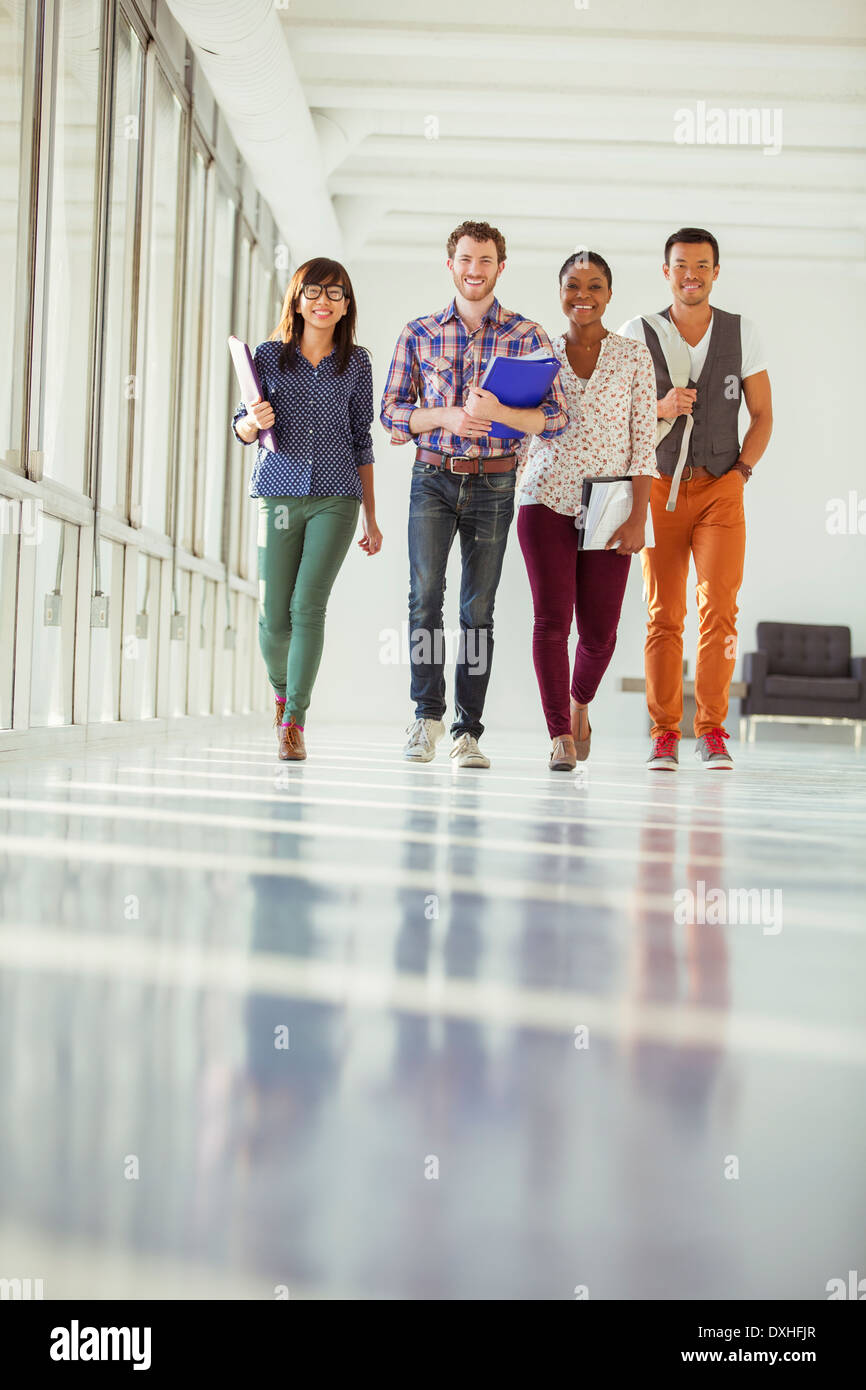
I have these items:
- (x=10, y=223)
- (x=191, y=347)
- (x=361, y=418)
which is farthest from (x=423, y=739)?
(x=191, y=347)

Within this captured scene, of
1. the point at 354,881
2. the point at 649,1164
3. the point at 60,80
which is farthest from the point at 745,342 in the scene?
the point at 649,1164

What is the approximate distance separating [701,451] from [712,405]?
0.52 ft

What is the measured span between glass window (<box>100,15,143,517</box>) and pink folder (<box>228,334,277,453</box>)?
5.72 feet

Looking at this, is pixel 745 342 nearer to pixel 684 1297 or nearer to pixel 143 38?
pixel 143 38

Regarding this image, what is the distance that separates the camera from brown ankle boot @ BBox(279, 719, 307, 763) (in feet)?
13.0

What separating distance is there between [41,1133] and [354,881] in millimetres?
927

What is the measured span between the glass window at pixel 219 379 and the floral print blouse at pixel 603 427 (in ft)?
14.4

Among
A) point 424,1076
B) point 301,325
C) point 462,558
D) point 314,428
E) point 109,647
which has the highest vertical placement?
point 301,325

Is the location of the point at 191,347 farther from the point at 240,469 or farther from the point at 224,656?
the point at 224,656

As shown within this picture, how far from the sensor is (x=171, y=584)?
684 cm

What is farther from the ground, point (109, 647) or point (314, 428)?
point (314, 428)

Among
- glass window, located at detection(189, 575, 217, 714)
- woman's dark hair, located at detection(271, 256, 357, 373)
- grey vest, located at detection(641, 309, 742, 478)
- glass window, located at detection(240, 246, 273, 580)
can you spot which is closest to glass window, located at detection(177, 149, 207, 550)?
glass window, located at detection(189, 575, 217, 714)

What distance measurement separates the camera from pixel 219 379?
8312mm

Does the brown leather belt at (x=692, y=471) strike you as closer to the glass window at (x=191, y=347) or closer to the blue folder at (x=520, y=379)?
the blue folder at (x=520, y=379)
